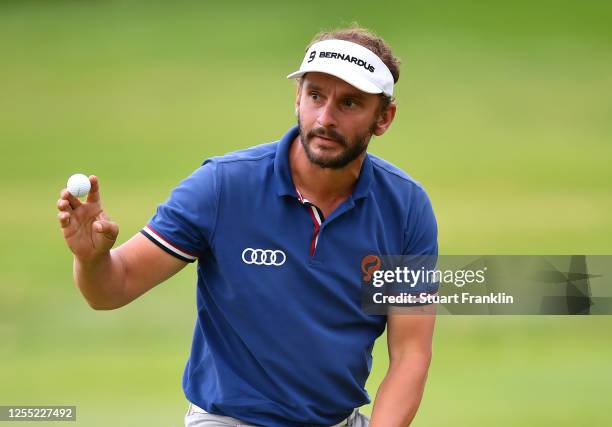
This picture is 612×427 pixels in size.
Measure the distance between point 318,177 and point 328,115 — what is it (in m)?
0.26

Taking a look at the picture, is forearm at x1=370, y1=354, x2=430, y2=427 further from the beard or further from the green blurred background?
Result: the green blurred background

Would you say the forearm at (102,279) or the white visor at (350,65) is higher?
the white visor at (350,65)

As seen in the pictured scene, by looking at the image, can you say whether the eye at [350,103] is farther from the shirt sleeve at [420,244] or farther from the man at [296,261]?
the shirt sleeve at [420,244]

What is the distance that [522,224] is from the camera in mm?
10727

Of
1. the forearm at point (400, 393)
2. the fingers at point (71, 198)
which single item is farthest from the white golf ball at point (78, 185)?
the forearm at point (400, 393)

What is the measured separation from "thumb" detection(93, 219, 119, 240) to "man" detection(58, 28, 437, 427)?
0.24 m

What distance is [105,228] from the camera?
3.88 metres

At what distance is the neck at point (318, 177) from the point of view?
4391mm

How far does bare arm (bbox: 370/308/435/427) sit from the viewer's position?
4293 millimetres

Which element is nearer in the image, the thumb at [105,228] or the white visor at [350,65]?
the thumb at [105,228]

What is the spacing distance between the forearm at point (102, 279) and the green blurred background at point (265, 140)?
331 cm

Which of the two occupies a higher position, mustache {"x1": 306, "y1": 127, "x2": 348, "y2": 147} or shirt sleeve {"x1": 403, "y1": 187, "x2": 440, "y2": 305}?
mustache {"x1": 306, "y1": 127, "x2": 348, "y2": 147}

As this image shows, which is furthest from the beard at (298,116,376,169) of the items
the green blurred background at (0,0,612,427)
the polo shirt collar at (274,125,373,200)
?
the green blurred background at (0,0,612,427)

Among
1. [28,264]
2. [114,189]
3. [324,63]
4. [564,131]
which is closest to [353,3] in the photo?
[564,131]
